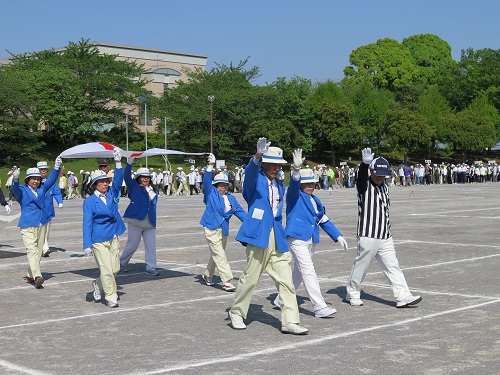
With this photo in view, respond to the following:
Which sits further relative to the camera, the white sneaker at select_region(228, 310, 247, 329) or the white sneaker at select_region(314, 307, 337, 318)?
the white sneaker at select_region(314, 307, 337, 318)

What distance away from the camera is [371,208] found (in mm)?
9633

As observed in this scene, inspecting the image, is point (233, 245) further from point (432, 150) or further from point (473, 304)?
point (432, 150)

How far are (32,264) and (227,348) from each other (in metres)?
5.28

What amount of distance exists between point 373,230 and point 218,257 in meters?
2.63

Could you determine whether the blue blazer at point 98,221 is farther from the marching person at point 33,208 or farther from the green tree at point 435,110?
the green tree at point 435,110

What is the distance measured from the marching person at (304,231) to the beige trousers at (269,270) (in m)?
0.70

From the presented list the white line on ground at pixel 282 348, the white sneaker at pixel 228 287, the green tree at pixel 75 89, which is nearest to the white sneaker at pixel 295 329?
the white line on ground at pixel 282 348

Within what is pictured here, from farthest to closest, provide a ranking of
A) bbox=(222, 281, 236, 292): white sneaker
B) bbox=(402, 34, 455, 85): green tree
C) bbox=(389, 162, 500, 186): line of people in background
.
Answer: bbox=(402, 34, 455, 85): green tree → bbox=(389, 162, 500, 186): line of people in background → bbox=(222, 281, 236, 292): white sneaker

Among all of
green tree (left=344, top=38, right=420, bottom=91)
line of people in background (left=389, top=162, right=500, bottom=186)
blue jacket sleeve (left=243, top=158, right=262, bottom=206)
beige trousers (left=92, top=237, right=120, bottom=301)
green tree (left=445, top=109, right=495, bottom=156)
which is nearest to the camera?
blue jacket sleeve (left=243, top=158, right=262, bottom=206)

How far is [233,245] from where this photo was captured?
1705cm

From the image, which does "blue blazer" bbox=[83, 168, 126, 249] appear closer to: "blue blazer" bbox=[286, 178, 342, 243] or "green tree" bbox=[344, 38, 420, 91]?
"blue blazer" bbox=[286, 178, 342, 243]

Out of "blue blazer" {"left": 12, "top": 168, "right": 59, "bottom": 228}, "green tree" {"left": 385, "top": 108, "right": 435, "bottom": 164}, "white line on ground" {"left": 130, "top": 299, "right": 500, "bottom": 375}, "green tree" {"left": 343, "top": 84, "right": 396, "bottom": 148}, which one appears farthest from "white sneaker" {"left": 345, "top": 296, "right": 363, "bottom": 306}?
"green tree" {"left": 343, "top": 84, "right": 396, "bottom": 148}

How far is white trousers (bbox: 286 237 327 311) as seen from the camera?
8.84m

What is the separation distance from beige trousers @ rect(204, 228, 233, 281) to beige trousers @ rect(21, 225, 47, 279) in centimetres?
255
